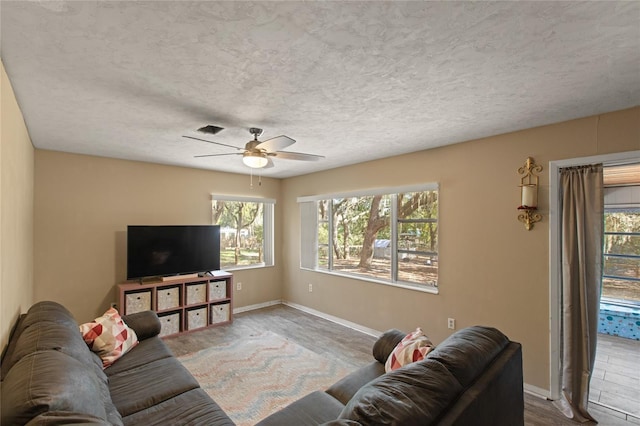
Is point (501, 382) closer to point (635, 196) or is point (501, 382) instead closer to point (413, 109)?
point (413, 109)

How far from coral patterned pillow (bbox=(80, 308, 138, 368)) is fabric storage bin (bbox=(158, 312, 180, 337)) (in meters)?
1.62

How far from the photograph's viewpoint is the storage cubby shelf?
397cm

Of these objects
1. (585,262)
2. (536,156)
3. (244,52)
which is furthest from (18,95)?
(585,262)

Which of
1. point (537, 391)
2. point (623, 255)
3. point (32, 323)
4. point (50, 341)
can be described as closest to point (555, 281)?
point (537, 391)

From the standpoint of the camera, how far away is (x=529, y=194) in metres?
2.80

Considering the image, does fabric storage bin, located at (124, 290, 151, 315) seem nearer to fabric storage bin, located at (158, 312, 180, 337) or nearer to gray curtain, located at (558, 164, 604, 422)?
fabric storage bin, located at (158, 312, 180, 337)

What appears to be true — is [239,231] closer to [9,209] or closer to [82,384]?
[9,209]

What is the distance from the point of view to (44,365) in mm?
1361

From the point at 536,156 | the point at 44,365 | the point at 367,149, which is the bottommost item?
the point at 44,365

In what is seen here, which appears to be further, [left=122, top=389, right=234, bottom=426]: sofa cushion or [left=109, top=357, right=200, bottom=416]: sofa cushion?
[left=109, top=357, right=200, bottom=416]: sofa cushion

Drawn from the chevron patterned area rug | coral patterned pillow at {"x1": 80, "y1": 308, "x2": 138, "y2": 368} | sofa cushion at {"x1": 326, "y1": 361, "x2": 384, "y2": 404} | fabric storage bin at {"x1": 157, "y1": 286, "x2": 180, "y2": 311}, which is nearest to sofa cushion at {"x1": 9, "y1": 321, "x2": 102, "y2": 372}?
coral patterned pillow at {"x1": 80, "y1": 308, "x2": 138, "y2": 368}

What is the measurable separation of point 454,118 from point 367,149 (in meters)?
1.25

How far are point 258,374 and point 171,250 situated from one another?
224cm

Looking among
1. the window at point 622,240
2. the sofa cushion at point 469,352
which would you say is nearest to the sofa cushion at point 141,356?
the sofa cushion at point 469,352
